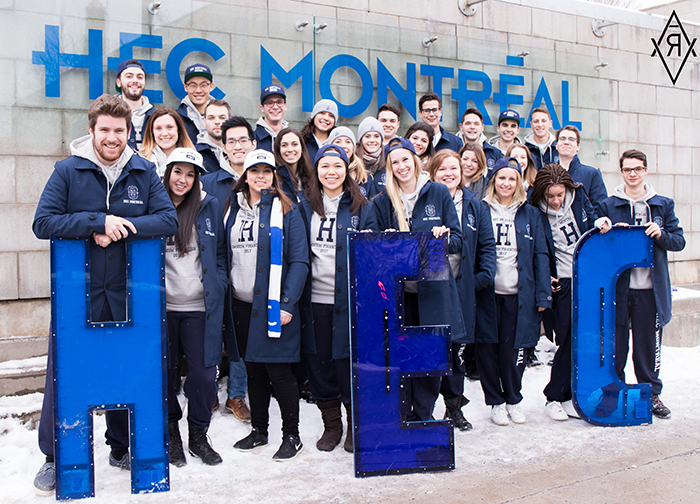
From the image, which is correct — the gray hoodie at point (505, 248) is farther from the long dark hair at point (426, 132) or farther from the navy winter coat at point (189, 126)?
the navy winter coat at point (189, 126)

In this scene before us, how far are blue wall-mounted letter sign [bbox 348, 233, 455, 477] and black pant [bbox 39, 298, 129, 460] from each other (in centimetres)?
136

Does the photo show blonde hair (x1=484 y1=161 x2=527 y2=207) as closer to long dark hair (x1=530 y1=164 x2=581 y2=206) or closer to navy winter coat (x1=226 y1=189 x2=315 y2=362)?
long dark hair (x1=530 y1=164 x2=581 y2=206)

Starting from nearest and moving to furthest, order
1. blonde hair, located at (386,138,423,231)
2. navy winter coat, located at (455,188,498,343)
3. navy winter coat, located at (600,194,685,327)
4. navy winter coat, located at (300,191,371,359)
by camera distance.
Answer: navy winter coat, located at (300,191,371,359) < blonde hair, located at (386,138,423,231) < navy winter coat, located at (455,188,498,343) < navy winter coat, located at (600,194,685,327)

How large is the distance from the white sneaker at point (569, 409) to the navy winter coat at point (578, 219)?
3.24 ft

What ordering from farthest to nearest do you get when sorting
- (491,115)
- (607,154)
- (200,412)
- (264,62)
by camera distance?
(607,154)
(491,115)
(264,62)
(200,412)

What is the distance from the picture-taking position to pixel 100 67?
5465mm

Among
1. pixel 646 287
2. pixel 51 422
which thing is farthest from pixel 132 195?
pixel 646 287

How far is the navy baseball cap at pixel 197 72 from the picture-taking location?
5504mm

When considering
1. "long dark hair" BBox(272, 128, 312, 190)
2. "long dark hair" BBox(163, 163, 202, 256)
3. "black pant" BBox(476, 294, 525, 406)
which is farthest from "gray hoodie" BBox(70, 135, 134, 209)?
"black pant" BBox(476, 294, 525, 406)

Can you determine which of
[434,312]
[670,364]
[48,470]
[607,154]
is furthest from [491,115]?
[48,470]

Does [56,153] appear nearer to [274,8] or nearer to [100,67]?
[100,67]

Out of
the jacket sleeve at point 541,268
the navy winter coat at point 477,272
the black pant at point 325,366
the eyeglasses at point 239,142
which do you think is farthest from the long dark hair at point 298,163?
the jacket sleeve at point 541,268

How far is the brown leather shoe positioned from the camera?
4.44m

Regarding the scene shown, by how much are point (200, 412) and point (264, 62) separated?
3743 millimetres
